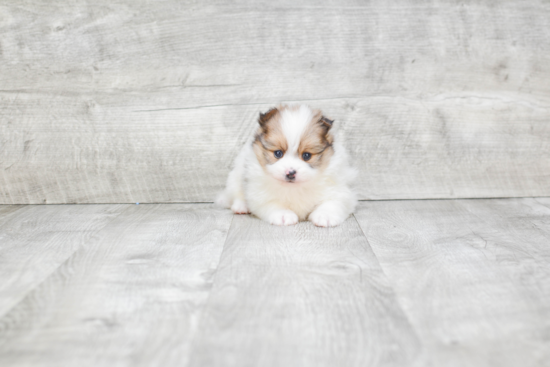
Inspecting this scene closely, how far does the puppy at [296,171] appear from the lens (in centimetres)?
204

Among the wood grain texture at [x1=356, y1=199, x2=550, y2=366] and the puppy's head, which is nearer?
the wood grain texture at [x1=356, y1=199, x2=550, y2=366]

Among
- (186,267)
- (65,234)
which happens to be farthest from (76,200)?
(186,267)

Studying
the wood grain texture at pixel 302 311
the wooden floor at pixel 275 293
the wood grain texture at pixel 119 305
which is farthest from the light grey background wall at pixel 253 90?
Answer: the wood grain texture at pixel 302 311

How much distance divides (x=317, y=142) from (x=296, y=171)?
0.19 meters

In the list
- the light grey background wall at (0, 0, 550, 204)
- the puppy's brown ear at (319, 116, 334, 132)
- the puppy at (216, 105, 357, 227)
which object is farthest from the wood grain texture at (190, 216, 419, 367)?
the light grey background wall at (0, 0, 550, 204)

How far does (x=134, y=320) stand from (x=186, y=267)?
14.9 inches

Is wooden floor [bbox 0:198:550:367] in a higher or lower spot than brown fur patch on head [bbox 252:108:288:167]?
lower

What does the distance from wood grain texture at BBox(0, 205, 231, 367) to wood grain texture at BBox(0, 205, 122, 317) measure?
0.05m

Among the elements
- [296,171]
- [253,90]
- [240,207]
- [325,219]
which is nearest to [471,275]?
[325,219]

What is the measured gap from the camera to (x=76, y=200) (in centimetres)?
262

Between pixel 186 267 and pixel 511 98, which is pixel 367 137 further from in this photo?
pixel 186 267

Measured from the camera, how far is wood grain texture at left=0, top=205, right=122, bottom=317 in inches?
56.6

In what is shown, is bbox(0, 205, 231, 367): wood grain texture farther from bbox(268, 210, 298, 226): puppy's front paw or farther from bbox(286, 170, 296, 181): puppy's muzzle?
bbox(286, 170, 296, 181): puppy's muzzle

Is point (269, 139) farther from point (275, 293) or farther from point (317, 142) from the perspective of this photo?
point (275, 293)
